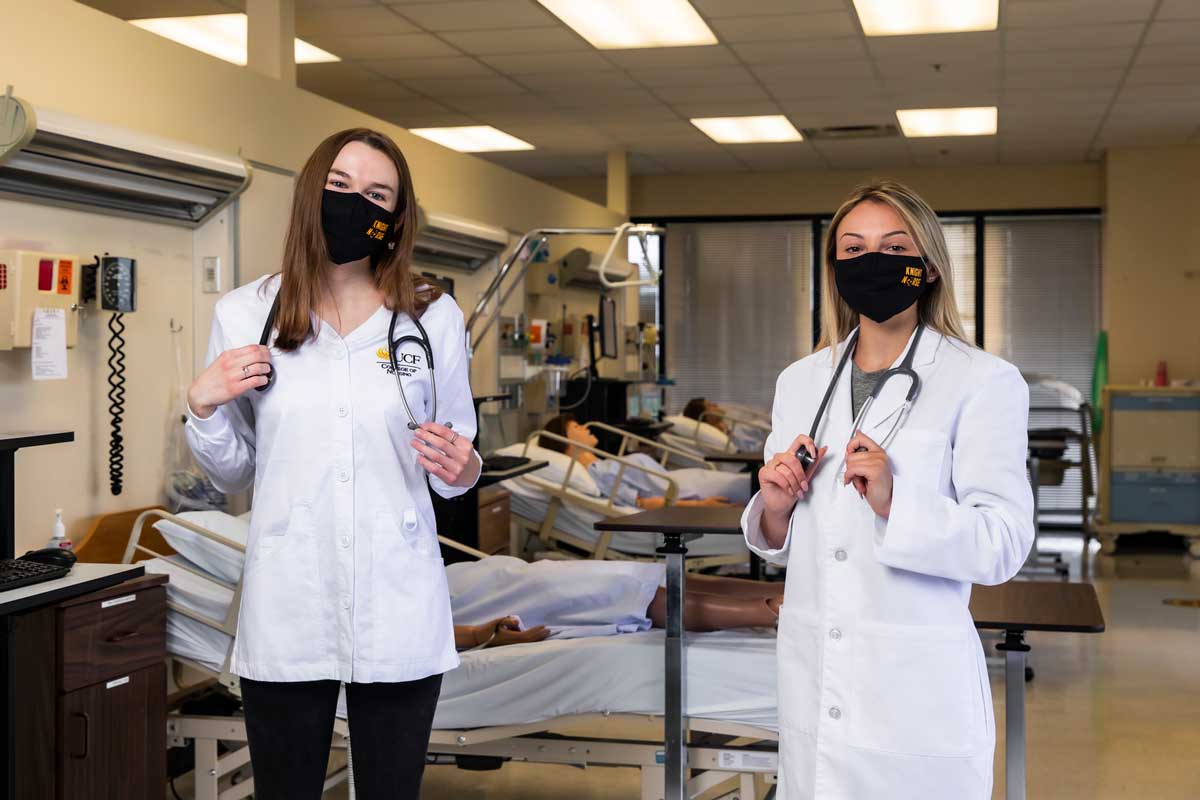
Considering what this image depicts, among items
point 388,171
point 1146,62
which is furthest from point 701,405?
point 388,171

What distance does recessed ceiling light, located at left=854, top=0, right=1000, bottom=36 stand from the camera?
5.80m

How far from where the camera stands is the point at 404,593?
177 centimetres

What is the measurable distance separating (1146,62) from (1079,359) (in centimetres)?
403

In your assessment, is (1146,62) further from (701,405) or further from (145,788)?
(145,788)

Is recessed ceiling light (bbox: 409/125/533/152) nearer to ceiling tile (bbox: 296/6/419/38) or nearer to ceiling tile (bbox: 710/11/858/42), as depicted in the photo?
ceiling tile (bbox: 296/6/419/38)

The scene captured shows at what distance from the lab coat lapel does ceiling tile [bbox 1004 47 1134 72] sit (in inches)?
217

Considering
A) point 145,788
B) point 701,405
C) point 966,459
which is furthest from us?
point 701,405

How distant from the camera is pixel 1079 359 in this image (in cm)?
1054

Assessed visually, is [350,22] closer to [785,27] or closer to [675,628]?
[785,27]

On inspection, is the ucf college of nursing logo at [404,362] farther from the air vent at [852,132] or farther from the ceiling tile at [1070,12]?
the air vent at [852,132]

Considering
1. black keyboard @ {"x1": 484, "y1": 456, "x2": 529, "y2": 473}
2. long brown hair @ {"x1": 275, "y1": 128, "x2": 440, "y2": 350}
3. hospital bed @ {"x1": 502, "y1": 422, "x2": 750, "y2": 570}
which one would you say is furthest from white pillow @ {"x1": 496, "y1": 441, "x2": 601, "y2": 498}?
long brown hair @ {"x1": 275, "y1": 128, "x2": 440, "y2": 350}

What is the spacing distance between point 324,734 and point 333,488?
355mm

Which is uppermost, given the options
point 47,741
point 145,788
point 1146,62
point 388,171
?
point 1146,62

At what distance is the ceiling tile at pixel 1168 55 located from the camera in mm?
6634
